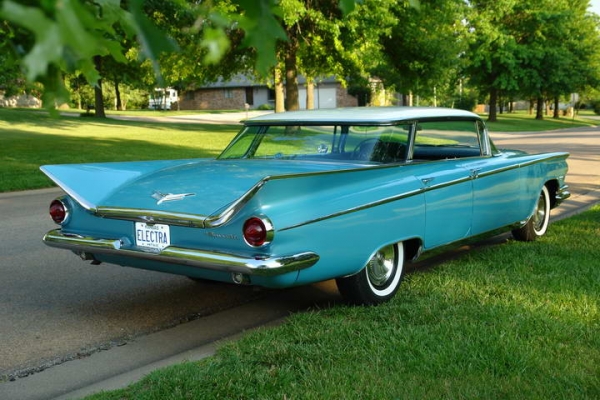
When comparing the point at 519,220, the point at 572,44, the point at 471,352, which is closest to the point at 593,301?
the point at 471,352

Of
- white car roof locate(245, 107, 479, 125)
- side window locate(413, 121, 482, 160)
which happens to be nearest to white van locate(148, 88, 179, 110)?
side window locate(413, 121, 482, 160)

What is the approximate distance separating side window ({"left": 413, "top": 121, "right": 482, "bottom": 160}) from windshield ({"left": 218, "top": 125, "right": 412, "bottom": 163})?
58cm

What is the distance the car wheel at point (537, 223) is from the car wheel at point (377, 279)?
240 cm

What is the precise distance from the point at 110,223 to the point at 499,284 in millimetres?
2831

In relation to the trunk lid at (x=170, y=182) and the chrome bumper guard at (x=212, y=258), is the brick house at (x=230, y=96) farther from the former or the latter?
the chrome bumper guard at (x=212, y=258)

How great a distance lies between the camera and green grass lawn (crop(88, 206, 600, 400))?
3.43m

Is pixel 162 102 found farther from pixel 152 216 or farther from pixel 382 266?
pixel 152 216

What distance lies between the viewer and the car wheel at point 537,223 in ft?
23.1

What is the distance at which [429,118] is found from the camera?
19.1 feet

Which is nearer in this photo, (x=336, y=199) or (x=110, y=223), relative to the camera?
(x=336, y=199)

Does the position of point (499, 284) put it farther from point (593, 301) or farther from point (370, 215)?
point (370, 215)

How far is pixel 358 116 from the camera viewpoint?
555cm

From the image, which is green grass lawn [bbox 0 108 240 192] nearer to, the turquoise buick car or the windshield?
the windshield

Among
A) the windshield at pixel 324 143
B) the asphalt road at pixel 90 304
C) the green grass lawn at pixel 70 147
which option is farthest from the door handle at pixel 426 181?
the green grass lawn at pixel 70 147
